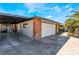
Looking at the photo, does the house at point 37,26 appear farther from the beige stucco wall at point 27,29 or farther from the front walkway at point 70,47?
the front walkway at point 70,47

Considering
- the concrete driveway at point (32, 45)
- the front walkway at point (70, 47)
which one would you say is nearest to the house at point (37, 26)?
the concrete driveway at point (32, 45)

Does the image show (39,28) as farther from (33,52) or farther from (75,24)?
(75,24)

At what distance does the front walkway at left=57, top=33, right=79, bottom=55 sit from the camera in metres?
4.75

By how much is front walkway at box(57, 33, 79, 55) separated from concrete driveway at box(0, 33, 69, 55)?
0.13 metres

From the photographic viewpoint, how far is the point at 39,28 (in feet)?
17.2

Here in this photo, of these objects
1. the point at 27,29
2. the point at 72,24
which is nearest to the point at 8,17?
the point at 27,29

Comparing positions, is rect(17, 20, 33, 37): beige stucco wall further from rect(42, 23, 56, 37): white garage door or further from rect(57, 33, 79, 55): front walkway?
rect(57, 33, 79, 55): front walkway

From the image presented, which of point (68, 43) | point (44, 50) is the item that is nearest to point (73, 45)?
point (68, 43)

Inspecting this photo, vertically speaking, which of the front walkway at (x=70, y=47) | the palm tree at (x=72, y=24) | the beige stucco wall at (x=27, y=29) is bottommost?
the front walkway at (x=70, y=47)

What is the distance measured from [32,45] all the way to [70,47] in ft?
4.25

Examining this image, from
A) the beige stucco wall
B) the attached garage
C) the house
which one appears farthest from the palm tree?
the beige stucco wall

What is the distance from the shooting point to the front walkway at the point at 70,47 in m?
4.75

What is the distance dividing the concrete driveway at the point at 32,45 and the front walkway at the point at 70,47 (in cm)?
13
